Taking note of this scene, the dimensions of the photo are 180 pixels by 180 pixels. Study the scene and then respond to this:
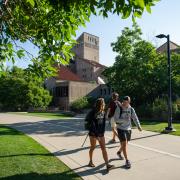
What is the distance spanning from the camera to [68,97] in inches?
2392

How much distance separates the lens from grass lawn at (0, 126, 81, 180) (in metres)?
7.67

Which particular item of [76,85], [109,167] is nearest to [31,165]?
[109,167]

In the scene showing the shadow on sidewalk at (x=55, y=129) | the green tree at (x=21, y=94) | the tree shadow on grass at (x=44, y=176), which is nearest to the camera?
the tree shadow on grass at (x=44, y=176)

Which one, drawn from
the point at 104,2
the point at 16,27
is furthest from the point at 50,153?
the point at 104,2

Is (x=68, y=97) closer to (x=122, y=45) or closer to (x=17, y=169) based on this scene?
(x=122, y=45)

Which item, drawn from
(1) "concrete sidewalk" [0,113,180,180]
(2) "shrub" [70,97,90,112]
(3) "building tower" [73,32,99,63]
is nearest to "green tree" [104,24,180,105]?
(1) "concrete sidewalk" [0,113,180,180]

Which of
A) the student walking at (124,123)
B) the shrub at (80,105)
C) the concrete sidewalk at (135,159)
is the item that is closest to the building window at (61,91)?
the shrub at (80,105)

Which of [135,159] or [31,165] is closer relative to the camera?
[31,165]

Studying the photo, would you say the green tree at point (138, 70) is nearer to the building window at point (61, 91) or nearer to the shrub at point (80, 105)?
the shrub at point (80, 105)

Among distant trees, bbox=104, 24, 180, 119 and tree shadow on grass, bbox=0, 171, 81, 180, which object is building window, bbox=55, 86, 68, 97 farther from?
tree shadow on grass, bbox=0, 171, 81, 180

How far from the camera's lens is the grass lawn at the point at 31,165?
7672 mm

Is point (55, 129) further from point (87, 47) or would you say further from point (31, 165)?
point (87, 47)

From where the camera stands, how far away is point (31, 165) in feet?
28.7

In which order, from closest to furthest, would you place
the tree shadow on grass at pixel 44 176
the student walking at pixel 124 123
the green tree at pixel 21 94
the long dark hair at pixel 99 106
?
the tree shadow on grass at pixel 44 176 < the long dark hair at pixel 99 106 < the student walking at pixel 124 123 < the green tree at pixel 21 94
